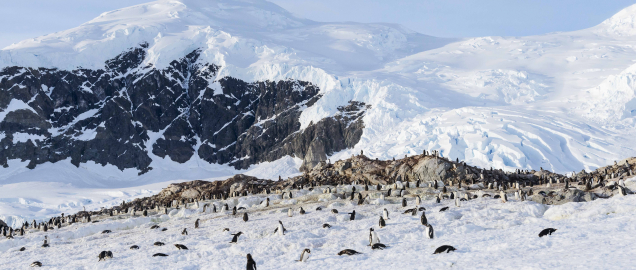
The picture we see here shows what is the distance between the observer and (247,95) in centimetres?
11319

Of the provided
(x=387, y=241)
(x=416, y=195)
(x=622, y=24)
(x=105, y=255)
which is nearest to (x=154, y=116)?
(x=416, y=195)

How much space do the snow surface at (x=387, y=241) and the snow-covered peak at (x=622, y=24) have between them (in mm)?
141097

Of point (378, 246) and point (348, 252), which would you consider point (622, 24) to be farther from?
point (348, 252)

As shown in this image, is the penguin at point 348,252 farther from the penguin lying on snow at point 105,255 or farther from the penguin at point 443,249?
the penguin lying on snow at point 105,255

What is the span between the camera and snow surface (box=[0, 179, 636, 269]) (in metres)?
12.0

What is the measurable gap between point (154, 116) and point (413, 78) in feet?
206

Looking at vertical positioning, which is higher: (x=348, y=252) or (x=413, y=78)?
(x=413, y=78)

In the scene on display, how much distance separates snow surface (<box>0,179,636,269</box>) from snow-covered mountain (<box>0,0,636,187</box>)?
4674cm

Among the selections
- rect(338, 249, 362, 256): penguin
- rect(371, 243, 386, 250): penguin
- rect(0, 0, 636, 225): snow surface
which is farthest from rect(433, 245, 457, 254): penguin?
rect(0, 0, 636, 225): snow surface

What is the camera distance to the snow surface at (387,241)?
472 inches

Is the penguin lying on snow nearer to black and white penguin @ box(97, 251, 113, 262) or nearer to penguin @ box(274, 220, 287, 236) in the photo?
black and white penguin @ box(97, 251, 113, 262)

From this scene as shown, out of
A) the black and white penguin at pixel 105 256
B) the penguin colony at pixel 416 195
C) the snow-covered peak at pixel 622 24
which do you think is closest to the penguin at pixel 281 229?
the penguin colony at pixel 416 195

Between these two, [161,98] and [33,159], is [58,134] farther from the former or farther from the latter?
[161,98]

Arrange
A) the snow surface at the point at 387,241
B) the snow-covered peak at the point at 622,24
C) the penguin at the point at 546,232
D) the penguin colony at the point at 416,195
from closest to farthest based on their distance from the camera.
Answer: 1. the snow surface at the point at 387,241
2. the penguin at the point at 546,232
3. the penguin colony at the point at 416,195
4. the snow-covered peak at the point at 622,24
